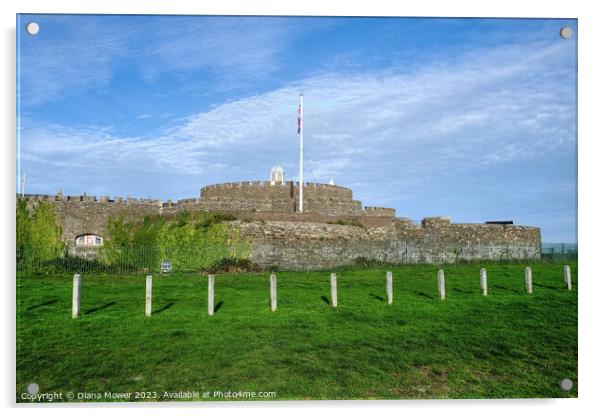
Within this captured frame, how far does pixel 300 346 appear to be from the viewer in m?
7.65

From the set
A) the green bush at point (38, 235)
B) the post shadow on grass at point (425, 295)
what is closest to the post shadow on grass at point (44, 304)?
the green bush at point (38, 235)

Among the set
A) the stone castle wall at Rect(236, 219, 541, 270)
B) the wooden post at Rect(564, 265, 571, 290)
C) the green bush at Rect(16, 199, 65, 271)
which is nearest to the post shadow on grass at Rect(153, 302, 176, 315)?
the green bush at Rect(16, 199, 65, 271)

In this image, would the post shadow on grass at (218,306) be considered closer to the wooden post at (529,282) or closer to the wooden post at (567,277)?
the wooden post at (567,277)

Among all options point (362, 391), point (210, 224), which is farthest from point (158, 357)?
point (210, 224)

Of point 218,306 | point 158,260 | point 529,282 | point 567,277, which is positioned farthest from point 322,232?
point 567,277

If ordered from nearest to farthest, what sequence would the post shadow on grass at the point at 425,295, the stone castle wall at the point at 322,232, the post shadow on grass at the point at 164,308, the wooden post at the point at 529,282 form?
the post shadow on grass at the point at 164,308
the post shadow on grass at the point at 425,295
the wooden post at the point at 529,282
the stone castle wall at the point at 322,232

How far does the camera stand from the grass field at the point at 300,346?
6.91 m

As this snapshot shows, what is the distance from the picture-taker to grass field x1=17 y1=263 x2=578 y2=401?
272 inches

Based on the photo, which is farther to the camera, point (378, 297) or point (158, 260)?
point (158, 260)

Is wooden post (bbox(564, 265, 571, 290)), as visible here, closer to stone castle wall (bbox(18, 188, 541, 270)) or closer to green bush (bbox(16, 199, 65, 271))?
stone castle wall (bbox(18, 188, 541, 270))

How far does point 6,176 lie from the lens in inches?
276

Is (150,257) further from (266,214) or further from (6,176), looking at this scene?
(6,176)

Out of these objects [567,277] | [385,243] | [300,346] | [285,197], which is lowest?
[300,346]

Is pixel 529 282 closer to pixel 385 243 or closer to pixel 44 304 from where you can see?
pixel 385 243
